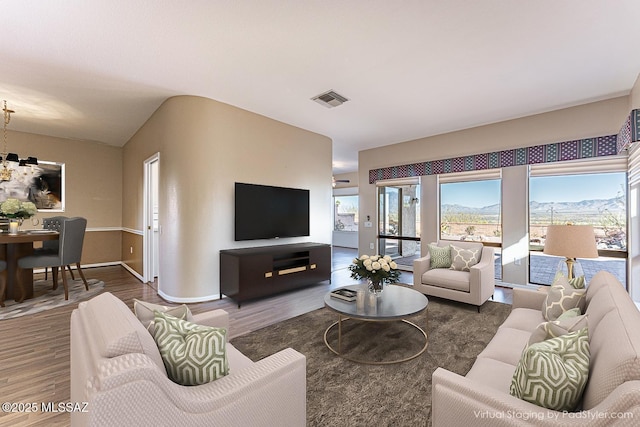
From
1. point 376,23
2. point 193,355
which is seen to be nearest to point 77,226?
point 193,355

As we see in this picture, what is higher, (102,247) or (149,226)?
(149,226)

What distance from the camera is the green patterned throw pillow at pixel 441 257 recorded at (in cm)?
392

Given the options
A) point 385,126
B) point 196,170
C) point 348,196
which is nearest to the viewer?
point 196,170

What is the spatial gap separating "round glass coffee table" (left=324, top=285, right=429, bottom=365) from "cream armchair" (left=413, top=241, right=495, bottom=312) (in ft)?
3.21

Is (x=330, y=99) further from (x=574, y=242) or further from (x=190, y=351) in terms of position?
(x=190, y=351)

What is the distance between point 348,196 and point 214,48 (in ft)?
24.9

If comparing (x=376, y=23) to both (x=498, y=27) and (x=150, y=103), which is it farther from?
(x=150, y=103)

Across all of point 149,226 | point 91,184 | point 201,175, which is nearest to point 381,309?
point 201,175

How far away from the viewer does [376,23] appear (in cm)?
221

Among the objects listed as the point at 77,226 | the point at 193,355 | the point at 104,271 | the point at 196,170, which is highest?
the point at 196,170

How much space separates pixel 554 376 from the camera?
101cm

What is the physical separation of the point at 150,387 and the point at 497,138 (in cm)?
537

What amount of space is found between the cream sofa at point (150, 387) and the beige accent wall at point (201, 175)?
2.39 meters

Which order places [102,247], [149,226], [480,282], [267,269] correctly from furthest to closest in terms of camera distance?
[102,247]
[149,226]
[267,269]
[480,282]
